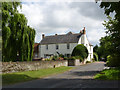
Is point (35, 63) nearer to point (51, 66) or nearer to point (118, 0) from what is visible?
point (51, 66)

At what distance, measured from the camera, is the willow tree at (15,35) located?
19.8m

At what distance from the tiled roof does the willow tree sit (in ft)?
83.2

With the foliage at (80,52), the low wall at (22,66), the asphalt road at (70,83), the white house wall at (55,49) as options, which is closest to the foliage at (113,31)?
the asphalt road at (70,83)

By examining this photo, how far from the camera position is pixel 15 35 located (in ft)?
72.4

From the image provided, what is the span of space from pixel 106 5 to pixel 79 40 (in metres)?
33.7

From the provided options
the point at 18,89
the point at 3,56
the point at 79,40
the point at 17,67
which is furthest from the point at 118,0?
the point at 79,40

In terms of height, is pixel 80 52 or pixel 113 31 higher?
pixel 113 31

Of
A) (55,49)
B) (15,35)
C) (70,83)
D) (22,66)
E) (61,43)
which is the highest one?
(61,43)

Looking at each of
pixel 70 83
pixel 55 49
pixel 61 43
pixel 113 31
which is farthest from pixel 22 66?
pixel 55 49

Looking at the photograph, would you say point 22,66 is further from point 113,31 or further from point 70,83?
point 113,31

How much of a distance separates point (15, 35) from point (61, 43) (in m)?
28.1

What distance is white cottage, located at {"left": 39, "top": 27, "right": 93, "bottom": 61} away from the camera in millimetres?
48000

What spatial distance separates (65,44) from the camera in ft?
160

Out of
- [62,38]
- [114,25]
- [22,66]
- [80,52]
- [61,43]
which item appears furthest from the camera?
[62,38]
